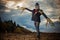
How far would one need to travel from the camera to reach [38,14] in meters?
4.31

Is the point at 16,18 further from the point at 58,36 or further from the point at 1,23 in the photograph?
the point at 58,36

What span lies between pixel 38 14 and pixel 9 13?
1.33 ft

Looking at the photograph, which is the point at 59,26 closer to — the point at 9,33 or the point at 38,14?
the point at 38,14

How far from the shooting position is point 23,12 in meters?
4.31

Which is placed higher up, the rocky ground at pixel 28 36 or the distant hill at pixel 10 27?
the distant hill at pixel 10 27

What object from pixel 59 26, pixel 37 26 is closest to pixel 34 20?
pixel 37 26

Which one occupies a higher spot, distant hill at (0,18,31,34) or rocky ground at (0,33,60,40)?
distant hill at (0,18,31,34)

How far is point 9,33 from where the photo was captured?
4.30 meters

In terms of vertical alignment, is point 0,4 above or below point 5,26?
above

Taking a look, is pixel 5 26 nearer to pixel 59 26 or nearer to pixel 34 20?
pixel 34 20

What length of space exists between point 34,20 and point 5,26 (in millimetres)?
411

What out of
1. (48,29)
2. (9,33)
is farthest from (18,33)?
(48,29)

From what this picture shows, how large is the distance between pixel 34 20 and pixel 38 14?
0.10 metres

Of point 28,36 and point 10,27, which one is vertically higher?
point 10,27
